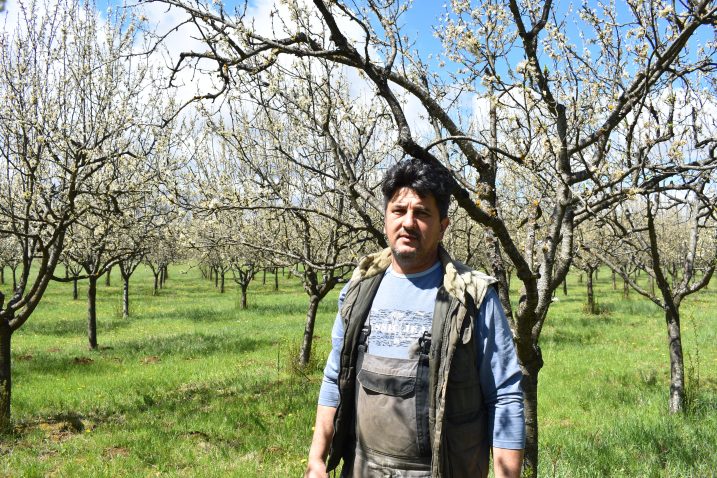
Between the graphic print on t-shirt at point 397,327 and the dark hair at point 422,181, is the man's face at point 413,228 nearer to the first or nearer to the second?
the dark hair at point 422,181

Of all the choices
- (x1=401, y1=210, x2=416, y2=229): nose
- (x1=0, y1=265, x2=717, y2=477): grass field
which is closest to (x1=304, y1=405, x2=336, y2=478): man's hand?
(x1=401, y1=210, x2=416, y2=229): nose

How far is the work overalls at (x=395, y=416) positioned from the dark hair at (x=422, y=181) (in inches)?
22.9

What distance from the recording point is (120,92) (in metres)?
7.85

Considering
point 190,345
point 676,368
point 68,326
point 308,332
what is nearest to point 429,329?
point 676,368

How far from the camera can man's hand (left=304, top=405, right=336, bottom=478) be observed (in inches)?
93.2

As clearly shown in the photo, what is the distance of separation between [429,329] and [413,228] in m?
0.42

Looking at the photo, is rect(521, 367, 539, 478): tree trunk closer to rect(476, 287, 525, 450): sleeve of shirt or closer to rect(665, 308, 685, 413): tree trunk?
rect(476, 287, 525, 450): sleeve of shirt

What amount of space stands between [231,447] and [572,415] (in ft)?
15.1

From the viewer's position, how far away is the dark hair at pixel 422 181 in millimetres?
2221

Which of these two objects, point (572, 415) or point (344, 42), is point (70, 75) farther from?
point (572, 415)

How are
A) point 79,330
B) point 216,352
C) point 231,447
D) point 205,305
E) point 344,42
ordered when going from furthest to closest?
point 205,305, point 79,330, point 216,352, point 231,447, point 344,42

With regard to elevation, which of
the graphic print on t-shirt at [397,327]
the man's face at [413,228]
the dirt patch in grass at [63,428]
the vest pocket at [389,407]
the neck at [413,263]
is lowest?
the dirt patch in grass at [63,428]

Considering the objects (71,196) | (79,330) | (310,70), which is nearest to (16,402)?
(71,196)

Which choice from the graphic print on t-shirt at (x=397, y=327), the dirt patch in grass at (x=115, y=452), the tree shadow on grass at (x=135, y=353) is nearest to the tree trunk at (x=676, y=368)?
the graphic print on t-shirt at (x=397, y=327)
